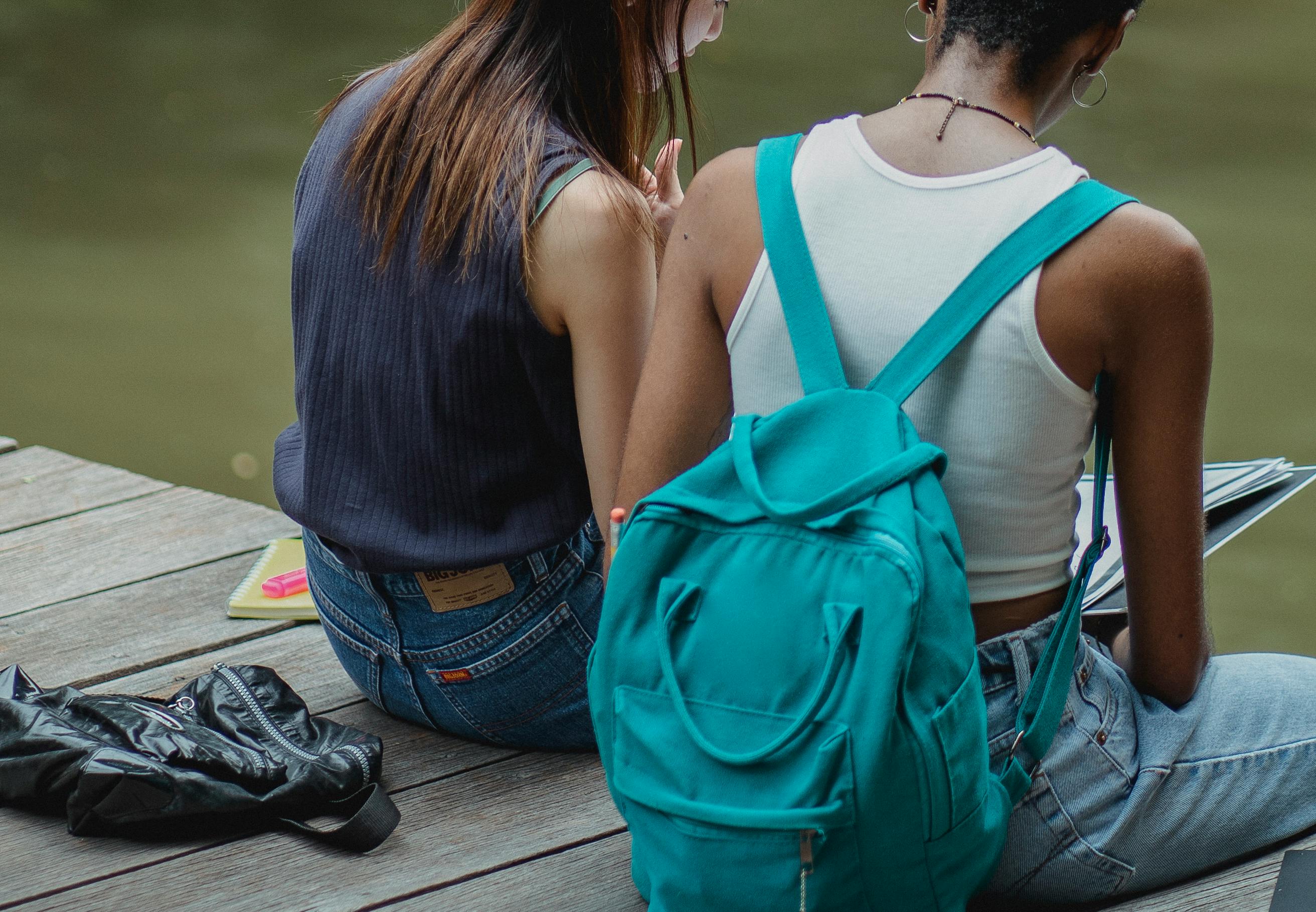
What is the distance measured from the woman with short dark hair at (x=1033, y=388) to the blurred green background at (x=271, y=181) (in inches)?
66.7

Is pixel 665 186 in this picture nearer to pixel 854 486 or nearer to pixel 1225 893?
pixel 854 486

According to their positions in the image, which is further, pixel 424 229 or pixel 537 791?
pixel 537 791

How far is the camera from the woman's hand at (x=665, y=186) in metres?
1.38

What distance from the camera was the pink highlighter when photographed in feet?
5.98

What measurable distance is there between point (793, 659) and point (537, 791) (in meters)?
0.57

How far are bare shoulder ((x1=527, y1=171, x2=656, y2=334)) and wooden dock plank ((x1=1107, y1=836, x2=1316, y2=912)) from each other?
66 centimetres

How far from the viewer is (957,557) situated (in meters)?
0.91

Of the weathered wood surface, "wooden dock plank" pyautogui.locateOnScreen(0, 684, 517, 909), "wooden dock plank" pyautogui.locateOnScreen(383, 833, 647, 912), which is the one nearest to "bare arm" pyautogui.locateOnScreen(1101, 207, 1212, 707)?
the weathered wood surface

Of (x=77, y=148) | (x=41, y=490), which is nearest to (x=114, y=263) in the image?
(x=77, y=148)

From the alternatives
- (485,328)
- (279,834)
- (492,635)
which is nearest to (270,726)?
(279,834)

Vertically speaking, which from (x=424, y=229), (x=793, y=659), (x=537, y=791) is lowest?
(x=537, y=791)

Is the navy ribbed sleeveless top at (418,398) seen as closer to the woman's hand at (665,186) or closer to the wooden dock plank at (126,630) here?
the woman's hand at (665,186)

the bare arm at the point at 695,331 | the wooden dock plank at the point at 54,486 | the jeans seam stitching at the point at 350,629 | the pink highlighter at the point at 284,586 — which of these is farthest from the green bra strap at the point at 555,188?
the wooden dock plank at the point at 54,486

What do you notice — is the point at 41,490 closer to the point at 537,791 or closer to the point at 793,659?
the point at 537,791
